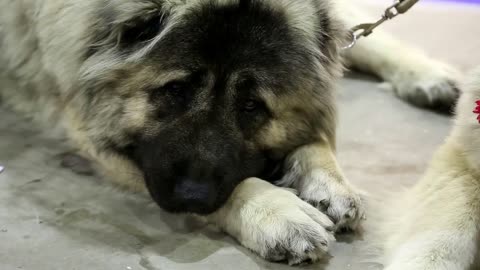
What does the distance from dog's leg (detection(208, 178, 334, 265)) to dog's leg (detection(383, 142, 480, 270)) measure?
157 millimetres

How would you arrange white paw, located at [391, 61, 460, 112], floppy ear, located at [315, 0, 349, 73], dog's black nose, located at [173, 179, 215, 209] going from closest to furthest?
dog's black nose, located at [173, 179, 215, 209], floppy ear, located at [315, 0, 349, 73], white paw, located at [391, 61, 460, 112]

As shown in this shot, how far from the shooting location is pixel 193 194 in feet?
4.89

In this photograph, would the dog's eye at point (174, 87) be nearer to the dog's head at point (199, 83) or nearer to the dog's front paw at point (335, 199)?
the dog's head at point (199, 83)

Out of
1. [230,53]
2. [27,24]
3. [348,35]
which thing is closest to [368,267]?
[230,53]

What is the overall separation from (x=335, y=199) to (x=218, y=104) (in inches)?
13.2

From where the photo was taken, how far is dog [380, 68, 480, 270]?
1361 millimetres

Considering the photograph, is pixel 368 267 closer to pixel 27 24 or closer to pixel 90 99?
pixel 90 99

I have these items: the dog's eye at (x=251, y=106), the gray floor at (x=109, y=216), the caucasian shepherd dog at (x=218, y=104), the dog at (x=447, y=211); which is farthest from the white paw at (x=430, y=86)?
the dog's eye at (x=251, y=106)

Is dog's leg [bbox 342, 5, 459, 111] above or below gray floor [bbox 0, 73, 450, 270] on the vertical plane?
below

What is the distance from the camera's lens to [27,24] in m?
1.93

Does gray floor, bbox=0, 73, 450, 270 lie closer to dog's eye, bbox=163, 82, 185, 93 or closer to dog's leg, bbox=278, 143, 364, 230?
dog's leg, bbox=278, 143, 364, 230

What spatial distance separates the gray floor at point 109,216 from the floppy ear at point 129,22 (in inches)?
14.7

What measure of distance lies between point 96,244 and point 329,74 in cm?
70

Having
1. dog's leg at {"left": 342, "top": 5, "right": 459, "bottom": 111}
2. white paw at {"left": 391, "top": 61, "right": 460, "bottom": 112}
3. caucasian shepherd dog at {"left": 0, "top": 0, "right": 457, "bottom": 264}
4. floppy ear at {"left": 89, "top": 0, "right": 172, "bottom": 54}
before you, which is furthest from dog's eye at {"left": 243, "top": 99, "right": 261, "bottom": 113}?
white paw at {"left": 391, "top": 61, "right": 460, "bottom": 112}
